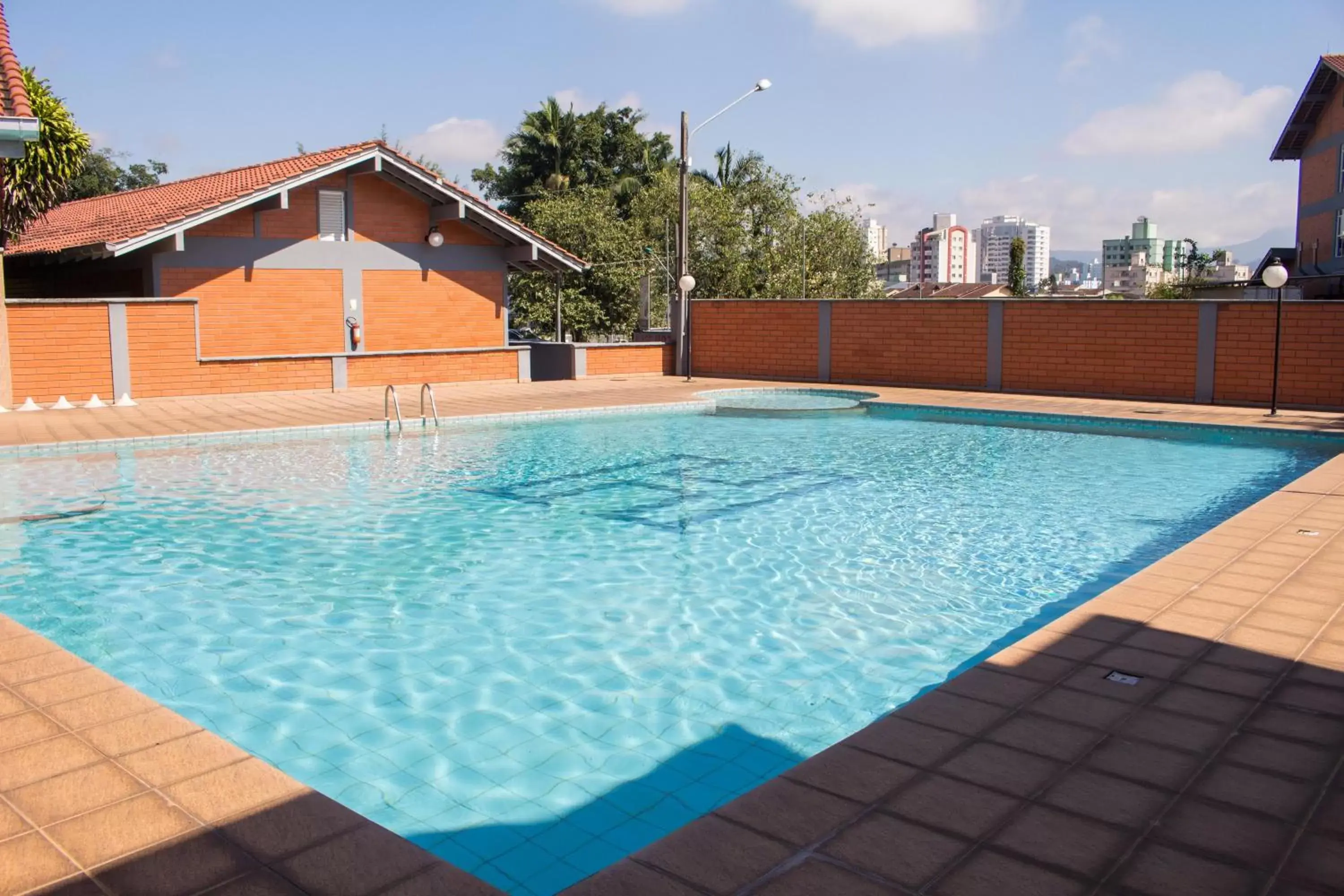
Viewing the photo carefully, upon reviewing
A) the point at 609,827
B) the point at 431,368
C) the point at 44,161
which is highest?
the point at 44,161

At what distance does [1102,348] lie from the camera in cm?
1859

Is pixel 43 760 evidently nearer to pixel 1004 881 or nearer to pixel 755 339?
pixel 1004 881

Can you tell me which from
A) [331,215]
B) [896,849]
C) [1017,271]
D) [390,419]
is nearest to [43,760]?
[896,849]

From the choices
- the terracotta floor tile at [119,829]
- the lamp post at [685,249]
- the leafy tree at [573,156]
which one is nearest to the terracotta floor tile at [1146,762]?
the terracotta floor tile at [119,829]

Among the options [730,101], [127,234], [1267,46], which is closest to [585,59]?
[730,101]

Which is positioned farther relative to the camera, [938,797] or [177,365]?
[177,365]

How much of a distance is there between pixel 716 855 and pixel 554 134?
46.0 meters

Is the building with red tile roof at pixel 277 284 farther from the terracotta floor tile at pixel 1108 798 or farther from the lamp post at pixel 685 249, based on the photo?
the terracotta floor tile at pixel 1108 798

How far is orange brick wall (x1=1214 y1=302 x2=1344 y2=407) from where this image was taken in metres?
16.4

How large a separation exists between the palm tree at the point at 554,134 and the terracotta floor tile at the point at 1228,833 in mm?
44710

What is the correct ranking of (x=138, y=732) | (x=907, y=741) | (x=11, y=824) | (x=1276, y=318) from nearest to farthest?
(x=11, y=824), (x=907, y=741), (x=138, y=732), (x=1276, y=318)

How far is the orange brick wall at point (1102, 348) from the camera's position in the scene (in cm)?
1777

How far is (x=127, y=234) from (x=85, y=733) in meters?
15.8

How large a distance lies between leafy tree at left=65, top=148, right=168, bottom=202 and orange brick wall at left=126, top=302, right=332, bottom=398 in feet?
89.7
